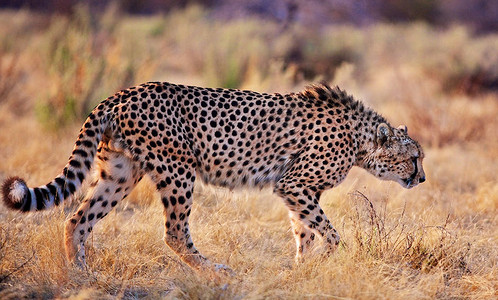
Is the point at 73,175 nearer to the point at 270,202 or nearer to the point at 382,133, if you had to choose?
the point at 382,133

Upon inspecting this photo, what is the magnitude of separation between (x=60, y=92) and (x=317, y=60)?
615 centimetres

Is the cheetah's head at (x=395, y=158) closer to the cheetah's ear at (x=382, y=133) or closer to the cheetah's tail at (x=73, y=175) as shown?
the cheetah's ear at (x=382, y=133)

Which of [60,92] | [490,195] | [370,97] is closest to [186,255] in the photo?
A: [490,195]

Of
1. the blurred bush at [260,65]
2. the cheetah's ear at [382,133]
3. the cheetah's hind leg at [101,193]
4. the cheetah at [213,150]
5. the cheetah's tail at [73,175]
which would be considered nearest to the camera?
the cheetah's tail at [73,175]

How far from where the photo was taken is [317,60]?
42.7 feet

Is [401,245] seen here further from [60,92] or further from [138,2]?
[138,2]

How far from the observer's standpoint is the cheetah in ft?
13.7

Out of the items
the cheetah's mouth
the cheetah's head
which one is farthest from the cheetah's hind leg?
the cheetah's mouth

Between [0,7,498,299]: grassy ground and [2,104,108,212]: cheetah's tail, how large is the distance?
0.24 m

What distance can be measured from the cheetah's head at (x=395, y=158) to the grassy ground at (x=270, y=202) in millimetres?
211

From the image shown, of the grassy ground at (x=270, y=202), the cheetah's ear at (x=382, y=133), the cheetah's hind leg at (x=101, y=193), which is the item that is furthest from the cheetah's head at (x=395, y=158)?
the cheetah's hind leg at (x=101, y=193)

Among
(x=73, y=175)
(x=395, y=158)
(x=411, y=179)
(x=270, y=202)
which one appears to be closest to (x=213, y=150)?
(x=73, y=175)

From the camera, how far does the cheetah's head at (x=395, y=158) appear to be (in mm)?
4809

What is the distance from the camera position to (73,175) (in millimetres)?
4129
